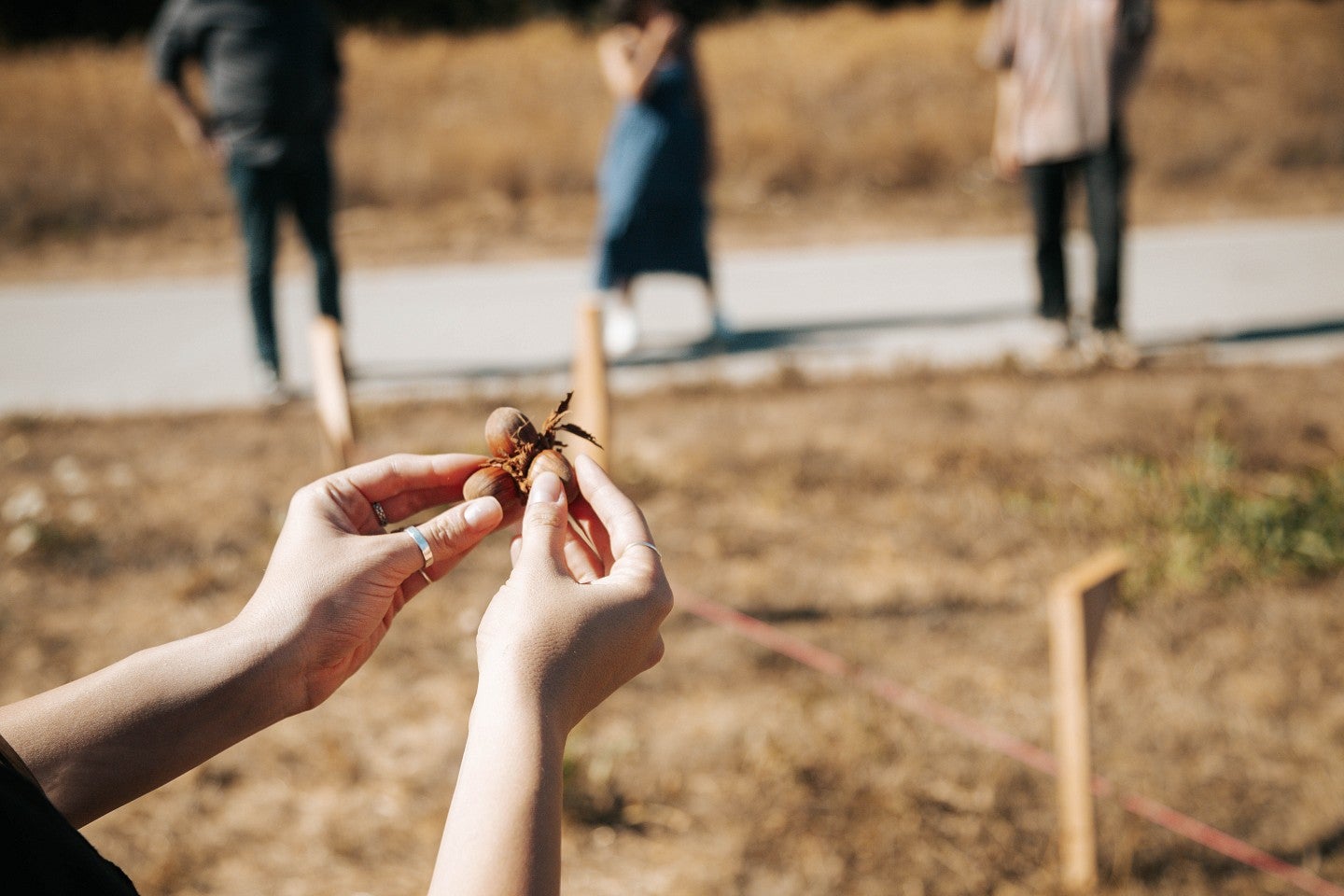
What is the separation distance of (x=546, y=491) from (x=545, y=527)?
10cm

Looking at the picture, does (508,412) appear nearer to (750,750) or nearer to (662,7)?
(750,750)

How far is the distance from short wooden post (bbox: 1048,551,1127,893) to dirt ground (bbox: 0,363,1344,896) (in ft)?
0.34

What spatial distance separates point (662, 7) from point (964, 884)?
12.4 feet

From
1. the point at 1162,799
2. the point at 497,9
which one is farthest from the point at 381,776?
the point at 497,9

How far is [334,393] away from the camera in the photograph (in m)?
2.20

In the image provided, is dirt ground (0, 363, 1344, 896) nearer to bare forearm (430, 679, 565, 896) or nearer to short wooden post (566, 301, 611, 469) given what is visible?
short wooden post (566, 301, 611, 469)

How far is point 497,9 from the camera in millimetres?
19859

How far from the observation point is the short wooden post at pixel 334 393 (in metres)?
2.18

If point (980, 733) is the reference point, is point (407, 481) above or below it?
above

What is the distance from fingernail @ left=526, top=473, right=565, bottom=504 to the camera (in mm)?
1235

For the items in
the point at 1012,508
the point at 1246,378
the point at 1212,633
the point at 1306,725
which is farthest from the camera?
the point at 1246,378

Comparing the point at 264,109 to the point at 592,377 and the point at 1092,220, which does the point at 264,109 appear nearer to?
the point at 592,377

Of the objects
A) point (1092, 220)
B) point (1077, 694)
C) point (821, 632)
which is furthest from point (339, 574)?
point (1092, 220)

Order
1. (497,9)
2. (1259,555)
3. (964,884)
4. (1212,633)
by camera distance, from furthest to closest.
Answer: (497,9), (1259,555), (1212,633), (964,884)
